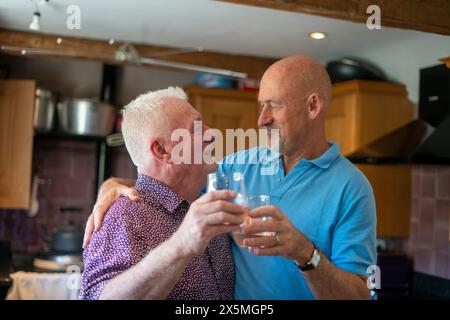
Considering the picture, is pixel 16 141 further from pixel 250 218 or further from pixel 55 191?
pixel 250 218

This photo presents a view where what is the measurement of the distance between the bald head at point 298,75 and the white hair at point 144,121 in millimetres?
141

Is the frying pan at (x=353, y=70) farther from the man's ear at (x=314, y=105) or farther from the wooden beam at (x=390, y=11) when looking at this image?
the man's ear at (x=314, y=105)

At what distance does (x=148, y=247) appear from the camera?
770 millimetres

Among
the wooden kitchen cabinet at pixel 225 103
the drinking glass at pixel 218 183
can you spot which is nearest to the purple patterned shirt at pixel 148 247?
the drinking glass at pixel 218 183

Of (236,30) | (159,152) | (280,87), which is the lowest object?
(159,152)

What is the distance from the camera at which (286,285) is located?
84 cm

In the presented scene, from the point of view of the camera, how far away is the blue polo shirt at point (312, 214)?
31.0 inches

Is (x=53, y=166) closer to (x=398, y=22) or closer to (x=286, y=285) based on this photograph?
(x=398, y=22)

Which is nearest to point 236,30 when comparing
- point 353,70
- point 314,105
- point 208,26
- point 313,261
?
point 208,26

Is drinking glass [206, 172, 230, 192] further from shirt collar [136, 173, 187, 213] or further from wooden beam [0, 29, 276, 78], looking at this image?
wooden beam [0, 29, 276, 78]

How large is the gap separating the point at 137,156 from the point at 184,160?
7cm

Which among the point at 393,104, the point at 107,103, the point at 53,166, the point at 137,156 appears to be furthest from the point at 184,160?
the point at 53,166

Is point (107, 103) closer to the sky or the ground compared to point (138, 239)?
closer to the sky

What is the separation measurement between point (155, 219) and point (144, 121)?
5.4 inches
